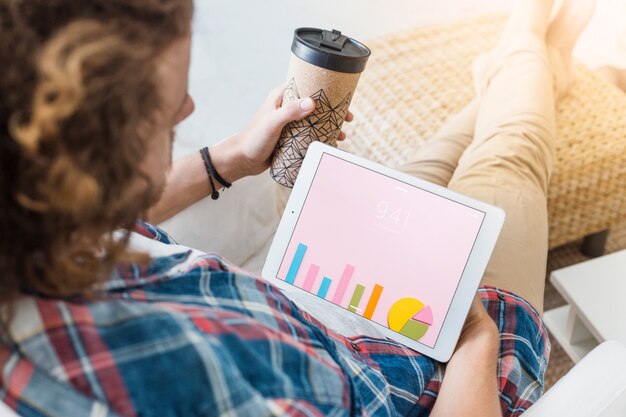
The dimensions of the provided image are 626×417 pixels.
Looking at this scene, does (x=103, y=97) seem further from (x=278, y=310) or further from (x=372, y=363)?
(x=372, y=363)

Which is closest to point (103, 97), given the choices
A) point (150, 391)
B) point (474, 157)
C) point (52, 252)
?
point (52, 252)

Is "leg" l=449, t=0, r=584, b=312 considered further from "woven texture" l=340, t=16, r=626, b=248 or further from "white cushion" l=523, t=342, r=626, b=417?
"white cushion" l=523, t=342, r=626, b=417

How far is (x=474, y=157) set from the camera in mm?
1199

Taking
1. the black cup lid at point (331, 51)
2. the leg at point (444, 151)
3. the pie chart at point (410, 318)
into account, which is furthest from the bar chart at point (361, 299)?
the leg at point (444, 151)

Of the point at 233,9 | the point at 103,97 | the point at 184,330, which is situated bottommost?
the point at 233,9

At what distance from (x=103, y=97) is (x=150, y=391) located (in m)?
0.23

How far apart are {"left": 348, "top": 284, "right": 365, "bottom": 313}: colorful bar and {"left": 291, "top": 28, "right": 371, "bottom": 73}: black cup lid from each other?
0.28 metres

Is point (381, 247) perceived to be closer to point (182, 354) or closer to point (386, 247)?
point (386, 247)

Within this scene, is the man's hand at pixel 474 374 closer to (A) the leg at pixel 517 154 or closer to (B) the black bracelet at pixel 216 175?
(A) the leg at pixel 517 154

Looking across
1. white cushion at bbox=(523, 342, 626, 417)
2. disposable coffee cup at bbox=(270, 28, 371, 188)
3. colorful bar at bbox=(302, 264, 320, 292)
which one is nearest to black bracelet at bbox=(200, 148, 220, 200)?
disposable coffee cup at bbox=(270, 28, 371, 188)

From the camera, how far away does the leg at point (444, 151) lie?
124 cm

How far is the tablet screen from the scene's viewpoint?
0.85m

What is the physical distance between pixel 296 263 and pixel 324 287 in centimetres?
5

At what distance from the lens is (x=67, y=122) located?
17.3 inches
